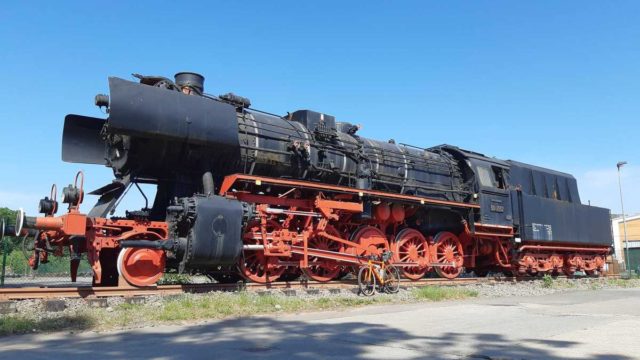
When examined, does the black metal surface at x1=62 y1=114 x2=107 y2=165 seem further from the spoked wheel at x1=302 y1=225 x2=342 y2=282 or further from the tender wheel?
the tender wheel

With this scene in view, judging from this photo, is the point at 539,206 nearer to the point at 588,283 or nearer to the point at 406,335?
the point at 588,283

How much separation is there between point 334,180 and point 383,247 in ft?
7.65

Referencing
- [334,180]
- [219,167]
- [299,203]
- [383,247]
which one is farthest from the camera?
[383,247]

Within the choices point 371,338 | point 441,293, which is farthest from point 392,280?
point 371,338

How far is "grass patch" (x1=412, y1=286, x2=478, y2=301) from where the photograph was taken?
1123 centimetres

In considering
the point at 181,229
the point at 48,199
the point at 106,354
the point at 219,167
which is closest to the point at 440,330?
the point at 106,354

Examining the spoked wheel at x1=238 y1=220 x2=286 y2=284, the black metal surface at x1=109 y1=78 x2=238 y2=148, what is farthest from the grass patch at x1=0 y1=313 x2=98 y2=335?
the spoked wheel at x1=238 y1=220 x2=286 y2=284

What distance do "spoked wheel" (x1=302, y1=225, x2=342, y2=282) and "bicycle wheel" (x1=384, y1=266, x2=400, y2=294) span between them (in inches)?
48.3

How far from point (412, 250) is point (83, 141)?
8.65 metres

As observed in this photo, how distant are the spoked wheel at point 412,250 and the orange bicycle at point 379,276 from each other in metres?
1.34

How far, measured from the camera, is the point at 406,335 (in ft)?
21.3

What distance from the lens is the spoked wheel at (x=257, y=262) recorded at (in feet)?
34.9

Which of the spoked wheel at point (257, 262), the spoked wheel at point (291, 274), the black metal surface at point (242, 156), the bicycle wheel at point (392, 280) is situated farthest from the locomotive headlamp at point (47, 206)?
the bicycle wheel at point (392, 280)

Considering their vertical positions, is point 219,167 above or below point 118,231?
above
